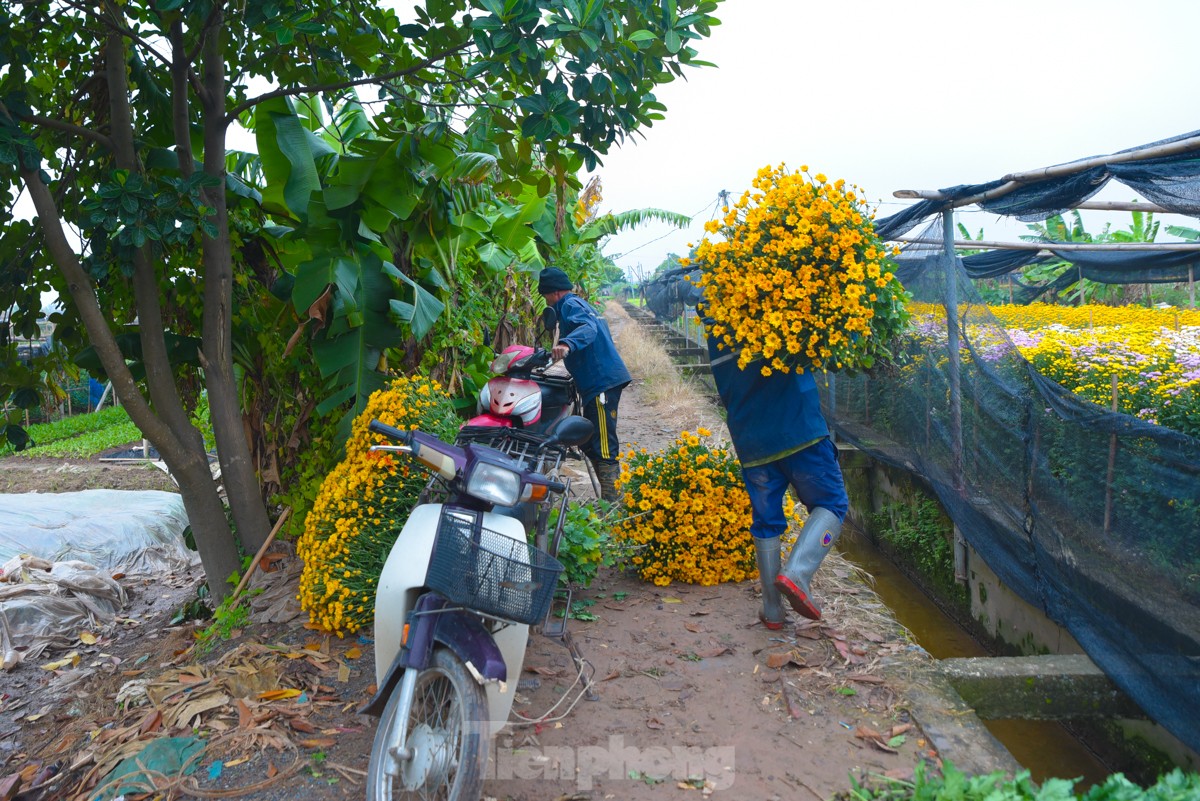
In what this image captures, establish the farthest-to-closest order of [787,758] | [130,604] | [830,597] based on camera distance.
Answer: [130,604]
[830,597]
[787,758]

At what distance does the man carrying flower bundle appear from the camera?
3785mm

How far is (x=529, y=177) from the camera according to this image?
475 cm

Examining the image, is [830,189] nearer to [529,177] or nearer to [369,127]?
[529,177]

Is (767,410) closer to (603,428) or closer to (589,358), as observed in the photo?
(589,358)

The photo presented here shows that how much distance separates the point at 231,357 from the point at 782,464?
334cm

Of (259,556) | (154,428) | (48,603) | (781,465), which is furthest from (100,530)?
(781,465)

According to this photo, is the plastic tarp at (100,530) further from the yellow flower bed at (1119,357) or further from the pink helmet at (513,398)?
the yellow flower bed at (1119,357)

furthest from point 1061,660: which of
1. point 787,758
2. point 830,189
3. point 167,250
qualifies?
point 167,250

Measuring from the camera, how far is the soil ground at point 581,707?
292 cm

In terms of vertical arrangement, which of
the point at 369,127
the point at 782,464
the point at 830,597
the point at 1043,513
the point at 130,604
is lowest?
the point at 130,604

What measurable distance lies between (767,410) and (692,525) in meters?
1.11

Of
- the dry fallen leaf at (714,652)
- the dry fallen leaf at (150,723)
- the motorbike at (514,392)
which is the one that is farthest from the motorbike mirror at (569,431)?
the dry fallen leaf at (150,723)

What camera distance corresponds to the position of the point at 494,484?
114 inches

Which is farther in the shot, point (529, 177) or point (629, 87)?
point (529, 177)
